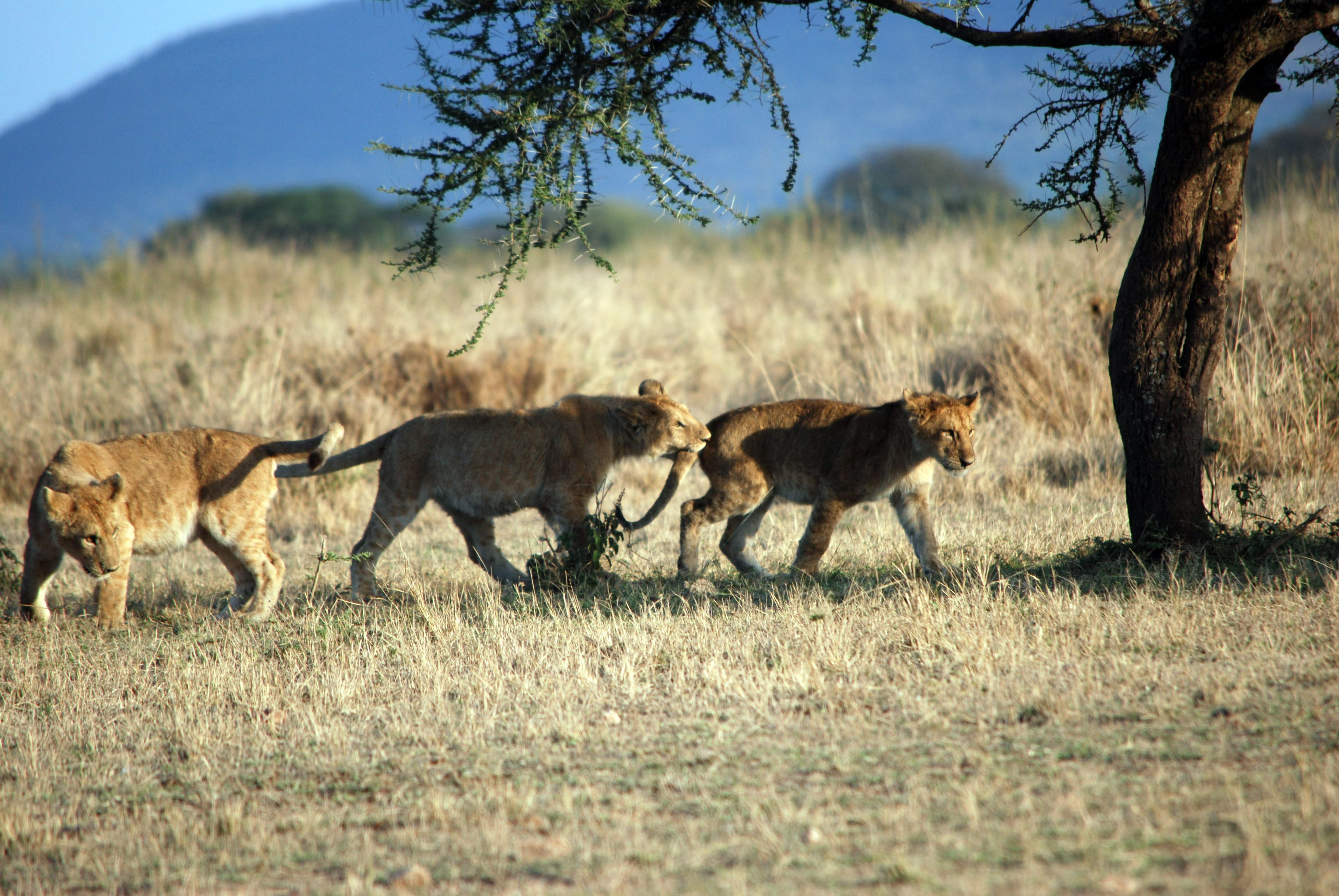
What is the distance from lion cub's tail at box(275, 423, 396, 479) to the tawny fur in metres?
0.01

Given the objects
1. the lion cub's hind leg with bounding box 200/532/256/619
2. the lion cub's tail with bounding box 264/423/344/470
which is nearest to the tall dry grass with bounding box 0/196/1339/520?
the lion cub's tail with bounding box 264/423/344/470

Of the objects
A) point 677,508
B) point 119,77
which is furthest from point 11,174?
point 677,508

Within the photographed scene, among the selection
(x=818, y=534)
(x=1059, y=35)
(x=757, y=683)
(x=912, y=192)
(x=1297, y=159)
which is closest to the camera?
(x=757, y=683)

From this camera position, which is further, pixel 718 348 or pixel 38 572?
pixel 718 348

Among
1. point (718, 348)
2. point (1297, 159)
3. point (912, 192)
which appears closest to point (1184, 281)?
point (718, 348)

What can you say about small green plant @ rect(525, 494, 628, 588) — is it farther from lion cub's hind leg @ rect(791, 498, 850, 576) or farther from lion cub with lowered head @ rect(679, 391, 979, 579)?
lion cub's hind leg @ rect(791, 498, 850, 576)

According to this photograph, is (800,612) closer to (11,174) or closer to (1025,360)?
(1025,360)

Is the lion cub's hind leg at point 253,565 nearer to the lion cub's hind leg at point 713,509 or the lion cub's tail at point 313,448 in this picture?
the lion cub's tail at point 313,448

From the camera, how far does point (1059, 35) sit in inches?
243

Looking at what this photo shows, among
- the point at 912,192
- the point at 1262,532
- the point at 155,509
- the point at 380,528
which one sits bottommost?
the point at 1262,532

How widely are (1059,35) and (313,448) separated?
5.33 m

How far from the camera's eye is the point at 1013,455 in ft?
32.6

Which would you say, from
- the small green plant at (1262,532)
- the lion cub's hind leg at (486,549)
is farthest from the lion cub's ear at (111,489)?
the small green plant at (1262,532)

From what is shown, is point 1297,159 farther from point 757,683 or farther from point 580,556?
point 757,683
